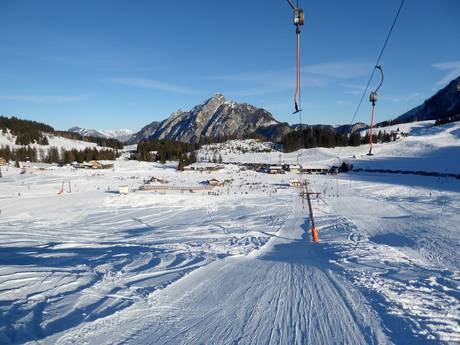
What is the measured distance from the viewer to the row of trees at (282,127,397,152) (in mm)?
146562

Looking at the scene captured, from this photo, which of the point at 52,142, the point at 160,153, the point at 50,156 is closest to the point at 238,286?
the point at 160,153

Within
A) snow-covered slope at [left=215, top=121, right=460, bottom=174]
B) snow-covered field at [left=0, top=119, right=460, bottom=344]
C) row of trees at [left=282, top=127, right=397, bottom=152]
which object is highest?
row of trees at [left=282, top=127, right=397, bottom=152]

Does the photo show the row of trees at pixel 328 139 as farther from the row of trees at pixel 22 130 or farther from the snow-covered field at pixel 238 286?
the snow-covered field at pixel 238 286

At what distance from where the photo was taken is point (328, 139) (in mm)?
154250

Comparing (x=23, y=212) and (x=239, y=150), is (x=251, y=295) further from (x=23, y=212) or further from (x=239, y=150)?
(x=239, y=150)

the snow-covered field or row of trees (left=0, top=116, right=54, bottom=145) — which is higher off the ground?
row of trees (left=0, top=116, right=54, bottom=145)

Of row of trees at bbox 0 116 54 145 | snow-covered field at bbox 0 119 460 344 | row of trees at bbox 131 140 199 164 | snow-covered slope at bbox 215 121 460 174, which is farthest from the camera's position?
row of trees at bbox 0 116 54 145

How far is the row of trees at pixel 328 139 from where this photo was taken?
481 feet

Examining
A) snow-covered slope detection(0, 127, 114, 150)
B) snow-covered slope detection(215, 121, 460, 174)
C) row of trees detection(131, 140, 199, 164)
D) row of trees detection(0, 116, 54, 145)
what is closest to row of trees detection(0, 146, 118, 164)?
row of trees detection(131, 140, 199, 164)

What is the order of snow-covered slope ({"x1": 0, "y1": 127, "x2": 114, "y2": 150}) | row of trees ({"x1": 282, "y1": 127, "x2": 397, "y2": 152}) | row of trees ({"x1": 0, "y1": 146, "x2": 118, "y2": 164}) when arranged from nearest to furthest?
1. row of trees ({"x1": 0, "y1": 146, "x2": 118, "y2": 164})
2. row of trees ({"x1": 282, "y1": 127, "x2": 397, "y2": 152})
3. snow-covered slope ({"x1": 0, "y1": 127, "x2": 114, "y2": 150})

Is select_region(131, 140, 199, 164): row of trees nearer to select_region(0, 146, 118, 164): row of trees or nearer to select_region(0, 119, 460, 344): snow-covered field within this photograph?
select_region(0, 146, 118, 164): row of trees

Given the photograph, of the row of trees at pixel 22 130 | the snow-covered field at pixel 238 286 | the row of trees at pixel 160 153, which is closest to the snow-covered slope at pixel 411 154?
the row of trees at pixel 160 153

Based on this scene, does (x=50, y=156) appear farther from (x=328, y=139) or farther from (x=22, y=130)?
(x=328, y=139)

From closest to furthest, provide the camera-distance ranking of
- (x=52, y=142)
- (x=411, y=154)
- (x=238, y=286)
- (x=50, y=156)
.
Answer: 1. (x=238, y=286)
2. (x=411, y=154)
3. (x=50, y=156)
4. (x=52, y=142)
